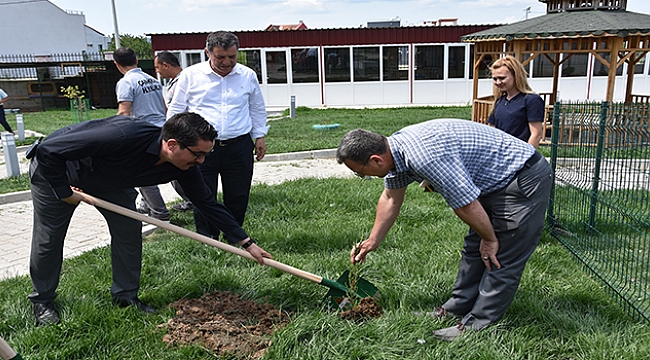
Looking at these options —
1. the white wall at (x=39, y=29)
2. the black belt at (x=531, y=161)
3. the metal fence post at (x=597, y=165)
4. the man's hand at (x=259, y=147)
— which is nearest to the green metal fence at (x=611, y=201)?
the metal fence post at (x=597, y=165)

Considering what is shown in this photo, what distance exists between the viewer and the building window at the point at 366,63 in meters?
20.5

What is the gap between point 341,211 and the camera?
5.94 meters

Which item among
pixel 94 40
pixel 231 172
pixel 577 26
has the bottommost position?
pixel 231 172

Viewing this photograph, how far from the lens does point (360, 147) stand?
8.82 ft

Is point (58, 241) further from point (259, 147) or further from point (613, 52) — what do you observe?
point (613, 52)

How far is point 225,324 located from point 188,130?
4.26 ft

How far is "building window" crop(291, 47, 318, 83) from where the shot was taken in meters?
20.6

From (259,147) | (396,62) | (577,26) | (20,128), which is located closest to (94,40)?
(396,62)

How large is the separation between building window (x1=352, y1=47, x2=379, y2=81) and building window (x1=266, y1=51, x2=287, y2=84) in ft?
9.20

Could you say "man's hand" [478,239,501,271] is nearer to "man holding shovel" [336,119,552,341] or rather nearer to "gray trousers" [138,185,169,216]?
"man holding shovel" [336,119,552,341]

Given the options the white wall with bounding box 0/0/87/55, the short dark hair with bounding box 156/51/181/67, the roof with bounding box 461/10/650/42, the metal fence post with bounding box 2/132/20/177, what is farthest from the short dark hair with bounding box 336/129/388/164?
the white wall with bounding box 0/0/87/55

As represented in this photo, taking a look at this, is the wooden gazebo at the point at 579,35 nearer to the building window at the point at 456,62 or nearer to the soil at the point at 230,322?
the soil at the point at 230,322

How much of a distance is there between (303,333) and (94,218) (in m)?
4.09

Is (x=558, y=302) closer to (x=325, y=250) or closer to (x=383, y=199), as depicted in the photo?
(x=383, y=199)
